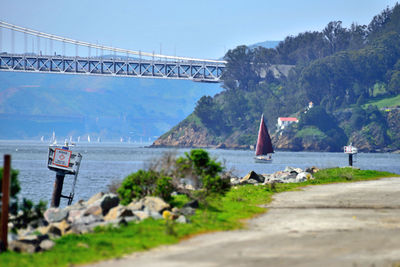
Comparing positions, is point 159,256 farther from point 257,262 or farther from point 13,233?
point 13,233

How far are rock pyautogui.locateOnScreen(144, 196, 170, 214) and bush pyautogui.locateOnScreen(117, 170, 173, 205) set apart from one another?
1324 mm

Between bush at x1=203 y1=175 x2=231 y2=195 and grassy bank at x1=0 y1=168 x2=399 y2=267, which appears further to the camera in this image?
bush at x1=203 y1=175 x2=231 y2=195

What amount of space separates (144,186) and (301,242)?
966 centimetres

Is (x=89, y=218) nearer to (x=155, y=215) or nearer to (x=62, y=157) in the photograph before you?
(x=155, y=215)

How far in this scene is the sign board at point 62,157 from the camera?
37.1 m

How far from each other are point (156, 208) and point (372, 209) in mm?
8371

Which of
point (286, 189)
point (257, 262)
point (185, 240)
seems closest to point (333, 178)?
point (286, 189)

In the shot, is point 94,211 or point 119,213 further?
point 94,211

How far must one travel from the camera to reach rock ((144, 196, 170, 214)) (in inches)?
895

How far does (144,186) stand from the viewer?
2612 cm

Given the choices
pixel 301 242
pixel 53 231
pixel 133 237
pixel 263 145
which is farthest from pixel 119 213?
pixel 263 145

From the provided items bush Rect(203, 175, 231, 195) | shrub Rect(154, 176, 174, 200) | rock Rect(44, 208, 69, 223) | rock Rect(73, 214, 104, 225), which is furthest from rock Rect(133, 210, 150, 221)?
bush Rect(203, 175, 231, 195)

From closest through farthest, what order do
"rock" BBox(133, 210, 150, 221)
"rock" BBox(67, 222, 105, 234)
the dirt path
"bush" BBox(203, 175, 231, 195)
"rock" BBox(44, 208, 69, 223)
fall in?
the dirt path → "rock" BBox(67, 222, 105, 234) → "rock" BBox(133, 210, 150, 221) → "rock" BBox(44, 208, 69, 223) → "bush" BBox(203, 175, 231, 195)

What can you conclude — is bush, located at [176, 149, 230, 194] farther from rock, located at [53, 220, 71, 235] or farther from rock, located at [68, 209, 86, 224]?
rock, located at [53, 220, 71, 235]
